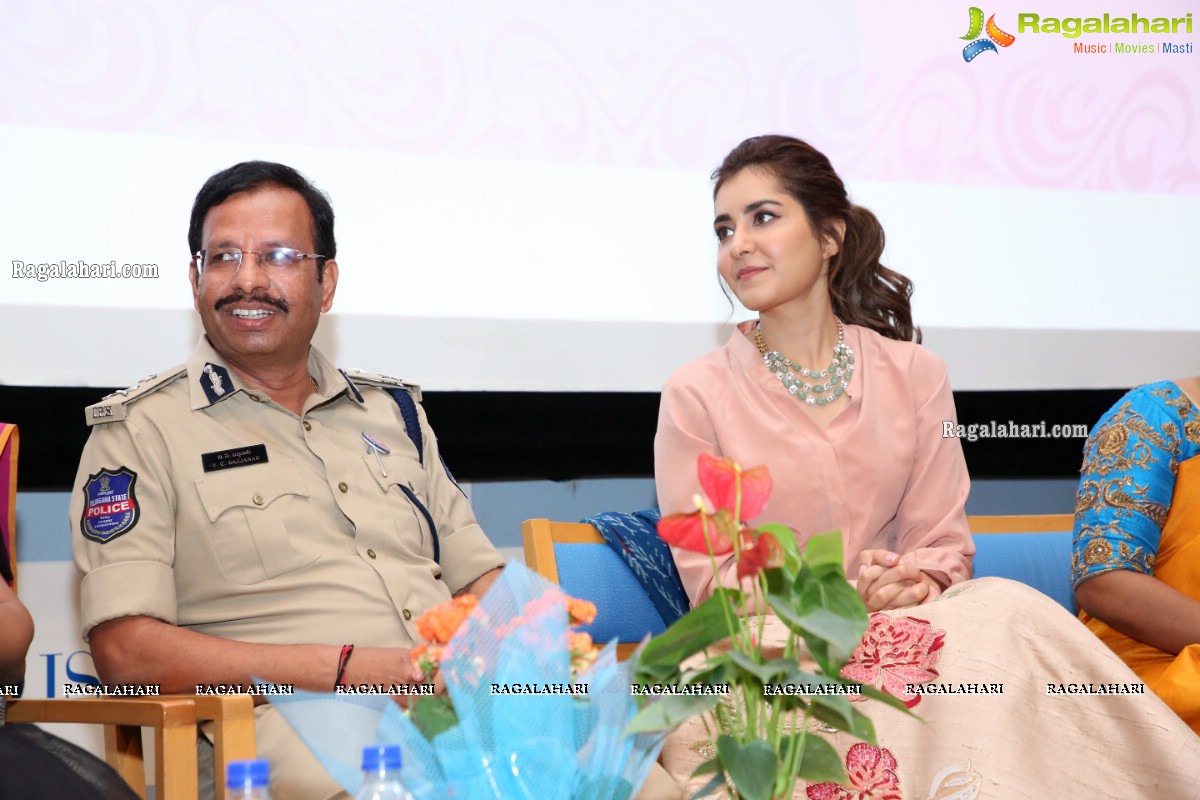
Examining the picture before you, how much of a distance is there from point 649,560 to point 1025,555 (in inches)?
34.2

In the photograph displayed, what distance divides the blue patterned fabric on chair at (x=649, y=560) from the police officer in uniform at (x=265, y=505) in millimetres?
303

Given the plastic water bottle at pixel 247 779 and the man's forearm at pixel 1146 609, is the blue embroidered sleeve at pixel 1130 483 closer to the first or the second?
the man's forearm at pixel 1146 609

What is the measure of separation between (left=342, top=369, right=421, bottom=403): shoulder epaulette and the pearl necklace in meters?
0.67

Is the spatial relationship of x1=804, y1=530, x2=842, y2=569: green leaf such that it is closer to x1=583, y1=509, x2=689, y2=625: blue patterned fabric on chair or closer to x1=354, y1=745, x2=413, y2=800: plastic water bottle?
x1=354, y1=745, x2=413, y2=800: plastic water bottle

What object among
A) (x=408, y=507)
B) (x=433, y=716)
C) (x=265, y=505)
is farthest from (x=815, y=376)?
(x=433, y=716)

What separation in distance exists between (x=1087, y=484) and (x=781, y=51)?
1363mm

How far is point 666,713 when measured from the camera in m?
1.03

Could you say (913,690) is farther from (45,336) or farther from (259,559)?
(45,336)

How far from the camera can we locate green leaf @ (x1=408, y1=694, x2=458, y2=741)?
108 centimetres

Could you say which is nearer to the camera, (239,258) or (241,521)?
(241,521)

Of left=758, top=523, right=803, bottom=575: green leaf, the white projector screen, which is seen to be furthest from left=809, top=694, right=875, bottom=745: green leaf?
the white projector screen

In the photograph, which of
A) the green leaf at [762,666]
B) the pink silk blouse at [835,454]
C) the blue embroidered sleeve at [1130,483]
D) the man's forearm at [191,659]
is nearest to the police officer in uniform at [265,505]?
the man's forearm at [191,659]

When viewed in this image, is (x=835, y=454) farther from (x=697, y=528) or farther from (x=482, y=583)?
(x=697, y=528)

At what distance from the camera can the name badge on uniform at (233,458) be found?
6.44 ft
